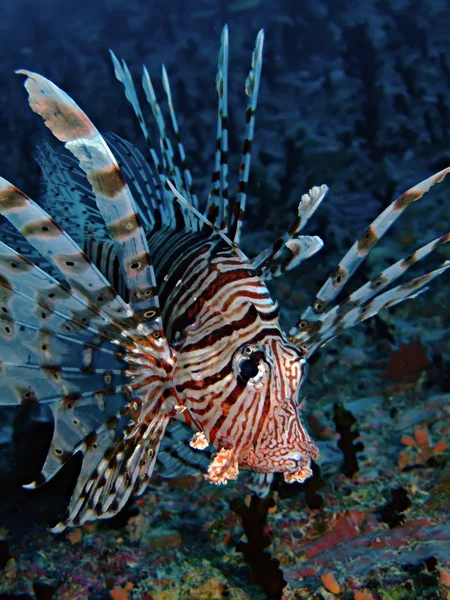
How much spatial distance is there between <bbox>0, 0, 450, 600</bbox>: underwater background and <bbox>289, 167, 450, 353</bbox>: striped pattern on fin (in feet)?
4.45

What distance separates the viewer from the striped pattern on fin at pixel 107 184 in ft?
5.20

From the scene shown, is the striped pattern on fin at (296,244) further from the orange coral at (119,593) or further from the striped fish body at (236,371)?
the orange coral at (119,593)

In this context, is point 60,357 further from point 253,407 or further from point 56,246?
point 253,407

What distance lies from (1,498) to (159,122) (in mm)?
2777

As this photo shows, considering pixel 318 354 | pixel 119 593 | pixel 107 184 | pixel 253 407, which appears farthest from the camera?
pixel 318 354

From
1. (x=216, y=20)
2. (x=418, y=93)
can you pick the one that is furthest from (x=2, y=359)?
(x=216, y=20)

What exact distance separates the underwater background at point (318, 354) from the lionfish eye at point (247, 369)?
138 centimetres

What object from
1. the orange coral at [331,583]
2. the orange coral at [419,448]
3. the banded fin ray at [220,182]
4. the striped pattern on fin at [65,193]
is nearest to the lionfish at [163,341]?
the banded fin ray at [220,182]

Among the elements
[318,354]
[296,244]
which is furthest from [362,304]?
[318,354]

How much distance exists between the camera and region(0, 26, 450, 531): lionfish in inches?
83.9

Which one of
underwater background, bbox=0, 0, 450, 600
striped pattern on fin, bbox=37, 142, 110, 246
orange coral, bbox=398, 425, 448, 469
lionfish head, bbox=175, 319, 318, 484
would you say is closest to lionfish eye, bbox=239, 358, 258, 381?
lionfish head, bbox=175, 319, 318, 484

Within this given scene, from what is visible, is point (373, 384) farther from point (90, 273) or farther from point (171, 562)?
point (90, 273)

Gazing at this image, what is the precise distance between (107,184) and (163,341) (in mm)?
884

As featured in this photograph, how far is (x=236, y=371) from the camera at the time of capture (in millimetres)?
2297
